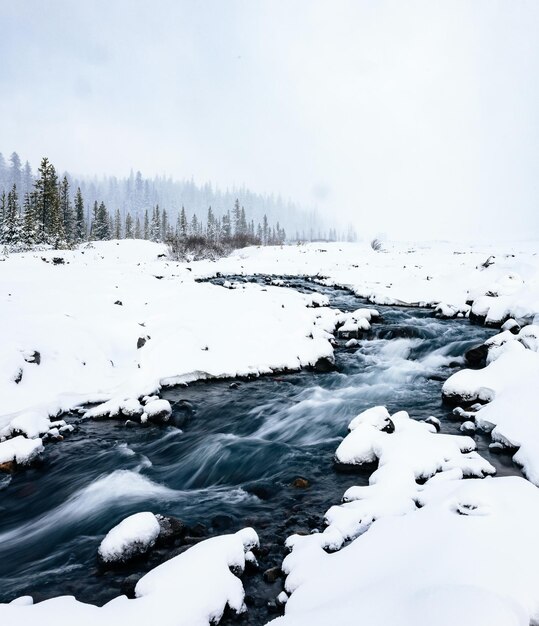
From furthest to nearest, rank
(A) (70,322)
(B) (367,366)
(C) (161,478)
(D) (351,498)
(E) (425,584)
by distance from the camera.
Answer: (B) (367,366)
(A) (70,322)
(C) (161,478)
(D) (351,498)
(E) (425,584)

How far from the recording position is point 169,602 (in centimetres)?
377

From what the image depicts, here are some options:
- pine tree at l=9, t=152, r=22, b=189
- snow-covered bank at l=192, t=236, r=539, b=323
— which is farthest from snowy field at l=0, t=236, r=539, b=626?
pine tree at l=9, t=152, r=22, b=189

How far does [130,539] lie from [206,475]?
2.61 meters

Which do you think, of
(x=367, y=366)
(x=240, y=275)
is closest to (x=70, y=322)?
(x=367, y=366)

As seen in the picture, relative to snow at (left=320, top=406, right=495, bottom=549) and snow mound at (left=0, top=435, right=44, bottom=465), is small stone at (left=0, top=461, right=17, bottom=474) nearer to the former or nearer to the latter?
snow mound at (left=0, top=435, right=44, bottom=465)

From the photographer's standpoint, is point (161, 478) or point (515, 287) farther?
point (515, 287)

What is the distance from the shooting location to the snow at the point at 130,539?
4820 millimetres

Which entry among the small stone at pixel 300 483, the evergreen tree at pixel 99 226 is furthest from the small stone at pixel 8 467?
the evergreen tree at pixel 99 226

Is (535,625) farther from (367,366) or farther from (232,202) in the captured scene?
(232,202)

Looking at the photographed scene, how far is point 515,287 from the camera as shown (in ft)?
64.1

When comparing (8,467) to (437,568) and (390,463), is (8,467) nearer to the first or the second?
(390,463)

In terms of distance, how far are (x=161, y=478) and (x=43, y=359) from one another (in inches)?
211

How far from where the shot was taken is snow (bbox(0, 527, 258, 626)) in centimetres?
366

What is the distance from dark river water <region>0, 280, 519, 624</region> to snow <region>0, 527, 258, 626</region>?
270 mm
